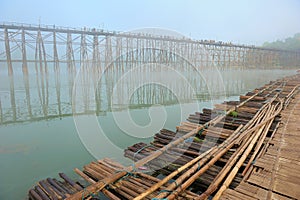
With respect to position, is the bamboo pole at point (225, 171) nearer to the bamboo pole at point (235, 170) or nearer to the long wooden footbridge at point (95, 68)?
the bamboo pole at point (235, 170)

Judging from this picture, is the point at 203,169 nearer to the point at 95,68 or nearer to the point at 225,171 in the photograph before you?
the point at 225,171

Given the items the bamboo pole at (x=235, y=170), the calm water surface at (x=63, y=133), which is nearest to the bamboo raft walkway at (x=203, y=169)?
the bamboo pole at (x=235, y=170)

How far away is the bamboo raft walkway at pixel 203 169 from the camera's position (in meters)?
2.84

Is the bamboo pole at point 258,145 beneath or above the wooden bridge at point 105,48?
beneath

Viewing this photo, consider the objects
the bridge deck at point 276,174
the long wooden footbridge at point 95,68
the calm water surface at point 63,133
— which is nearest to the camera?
the bridge deck at point 276,174

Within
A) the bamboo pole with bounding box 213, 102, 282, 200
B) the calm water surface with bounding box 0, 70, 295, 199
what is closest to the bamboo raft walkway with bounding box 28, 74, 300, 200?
the bamboo pole with bounding box 213, 102, 282, 200

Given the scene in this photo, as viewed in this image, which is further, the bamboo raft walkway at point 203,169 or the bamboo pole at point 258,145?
the bamboo pole at point 258,145

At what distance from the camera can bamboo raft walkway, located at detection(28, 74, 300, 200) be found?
284 centimetres

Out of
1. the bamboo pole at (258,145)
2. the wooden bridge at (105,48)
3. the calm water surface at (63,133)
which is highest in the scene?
the wooden bridge at (105,48)

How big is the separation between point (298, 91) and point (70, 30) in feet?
65.2

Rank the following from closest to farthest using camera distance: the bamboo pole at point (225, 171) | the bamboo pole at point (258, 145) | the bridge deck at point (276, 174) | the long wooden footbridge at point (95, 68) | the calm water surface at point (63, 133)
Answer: the bridge deck at point (276, 174)
the bamboo pole at point (225, 171)
the bamboo pole at point (258, 145)
the calm water surface at point (63, 133)
the long wooden footbridge at point (95, 68)

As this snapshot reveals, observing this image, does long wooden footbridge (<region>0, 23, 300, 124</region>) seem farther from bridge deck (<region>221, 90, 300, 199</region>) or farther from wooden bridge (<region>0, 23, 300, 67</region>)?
bridge deck (<region>221, 90, 300, 199</region>)

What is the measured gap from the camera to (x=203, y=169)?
11.2 feet

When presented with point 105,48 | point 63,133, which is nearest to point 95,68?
point 105,48
